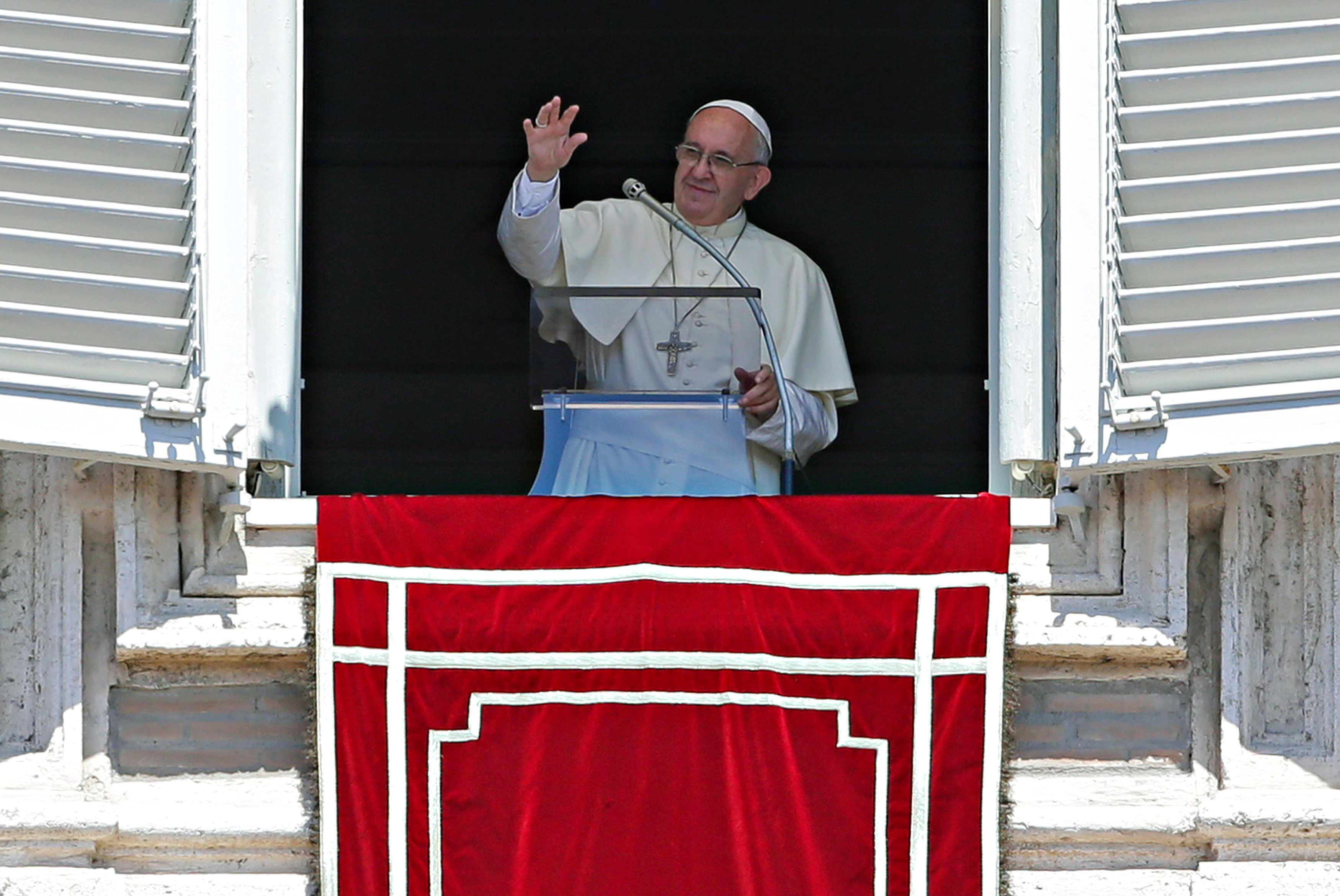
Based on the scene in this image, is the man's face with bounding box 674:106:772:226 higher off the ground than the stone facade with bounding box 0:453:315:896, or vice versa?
the man's face with bounding box 674:106:772:226

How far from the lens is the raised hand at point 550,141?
15.7ft

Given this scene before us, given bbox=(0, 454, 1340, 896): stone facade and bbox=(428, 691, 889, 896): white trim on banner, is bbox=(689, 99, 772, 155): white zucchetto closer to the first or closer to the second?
bbox=(0, 454, 1340, 896): stone facade

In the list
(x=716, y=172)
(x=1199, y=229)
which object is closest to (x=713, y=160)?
(x=716, y=172)

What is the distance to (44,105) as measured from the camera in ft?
15.0

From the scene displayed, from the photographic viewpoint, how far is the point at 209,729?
4.68 m

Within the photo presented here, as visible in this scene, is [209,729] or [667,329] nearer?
[209,729]

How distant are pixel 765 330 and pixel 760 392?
118 mm

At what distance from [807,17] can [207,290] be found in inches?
100

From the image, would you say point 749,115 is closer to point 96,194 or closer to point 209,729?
point 96,194

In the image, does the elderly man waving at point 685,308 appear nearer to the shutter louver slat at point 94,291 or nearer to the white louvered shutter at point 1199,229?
the white louvered shutter at point 1199,229

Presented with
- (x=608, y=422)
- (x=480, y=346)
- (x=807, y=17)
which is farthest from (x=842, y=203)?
(x=608, y=422)

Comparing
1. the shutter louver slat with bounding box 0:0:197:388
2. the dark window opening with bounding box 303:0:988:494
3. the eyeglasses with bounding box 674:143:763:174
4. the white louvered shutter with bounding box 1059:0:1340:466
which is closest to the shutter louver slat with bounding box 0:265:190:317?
the shutter louver slat with bounding box 0:0:197:388

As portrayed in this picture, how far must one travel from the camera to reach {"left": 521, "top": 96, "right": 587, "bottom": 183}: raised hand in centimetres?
478

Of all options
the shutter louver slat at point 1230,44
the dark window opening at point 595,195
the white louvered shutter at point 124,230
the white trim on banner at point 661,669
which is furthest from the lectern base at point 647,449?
the dark window opening at point 595,195
